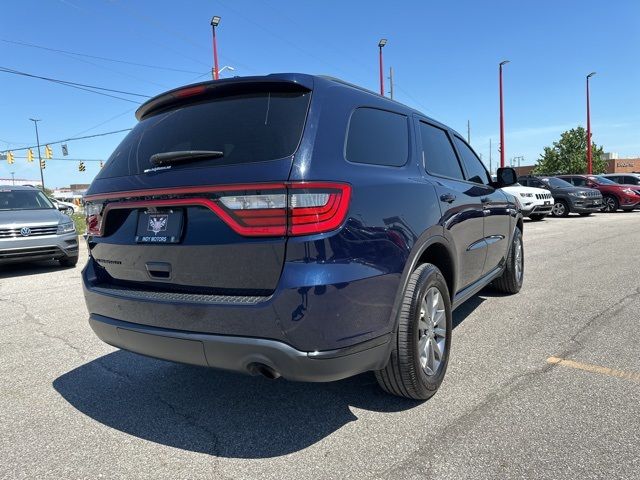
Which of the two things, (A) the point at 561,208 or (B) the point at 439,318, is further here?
(A) the point at 561,208

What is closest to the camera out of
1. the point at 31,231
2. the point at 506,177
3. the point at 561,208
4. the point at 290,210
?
the point at 290,210

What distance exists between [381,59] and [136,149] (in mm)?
25616

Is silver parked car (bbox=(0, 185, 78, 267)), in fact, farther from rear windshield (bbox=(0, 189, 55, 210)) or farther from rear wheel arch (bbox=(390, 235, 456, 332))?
rear wheel arch (bbox=(390, 235, 456, 332))

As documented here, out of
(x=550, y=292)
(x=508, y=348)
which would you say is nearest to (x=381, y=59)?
(x=550, y=292)

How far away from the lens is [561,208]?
1862cm

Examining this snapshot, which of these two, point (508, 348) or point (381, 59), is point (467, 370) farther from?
point (381, 59)

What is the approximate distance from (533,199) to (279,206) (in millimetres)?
16290

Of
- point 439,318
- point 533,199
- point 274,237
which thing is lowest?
point 439,318

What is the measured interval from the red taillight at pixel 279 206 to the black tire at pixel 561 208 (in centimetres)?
1836

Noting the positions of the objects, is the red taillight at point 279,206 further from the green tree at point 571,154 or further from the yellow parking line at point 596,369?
the green tree at point 571,154

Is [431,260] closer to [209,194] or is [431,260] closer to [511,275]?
[209,194]

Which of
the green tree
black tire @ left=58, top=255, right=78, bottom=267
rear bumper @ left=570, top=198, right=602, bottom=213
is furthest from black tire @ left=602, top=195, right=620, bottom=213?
the green tree

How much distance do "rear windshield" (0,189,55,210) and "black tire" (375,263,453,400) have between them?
842 cm

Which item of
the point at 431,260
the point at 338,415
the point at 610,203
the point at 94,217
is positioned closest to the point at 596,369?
the point at 431,260
